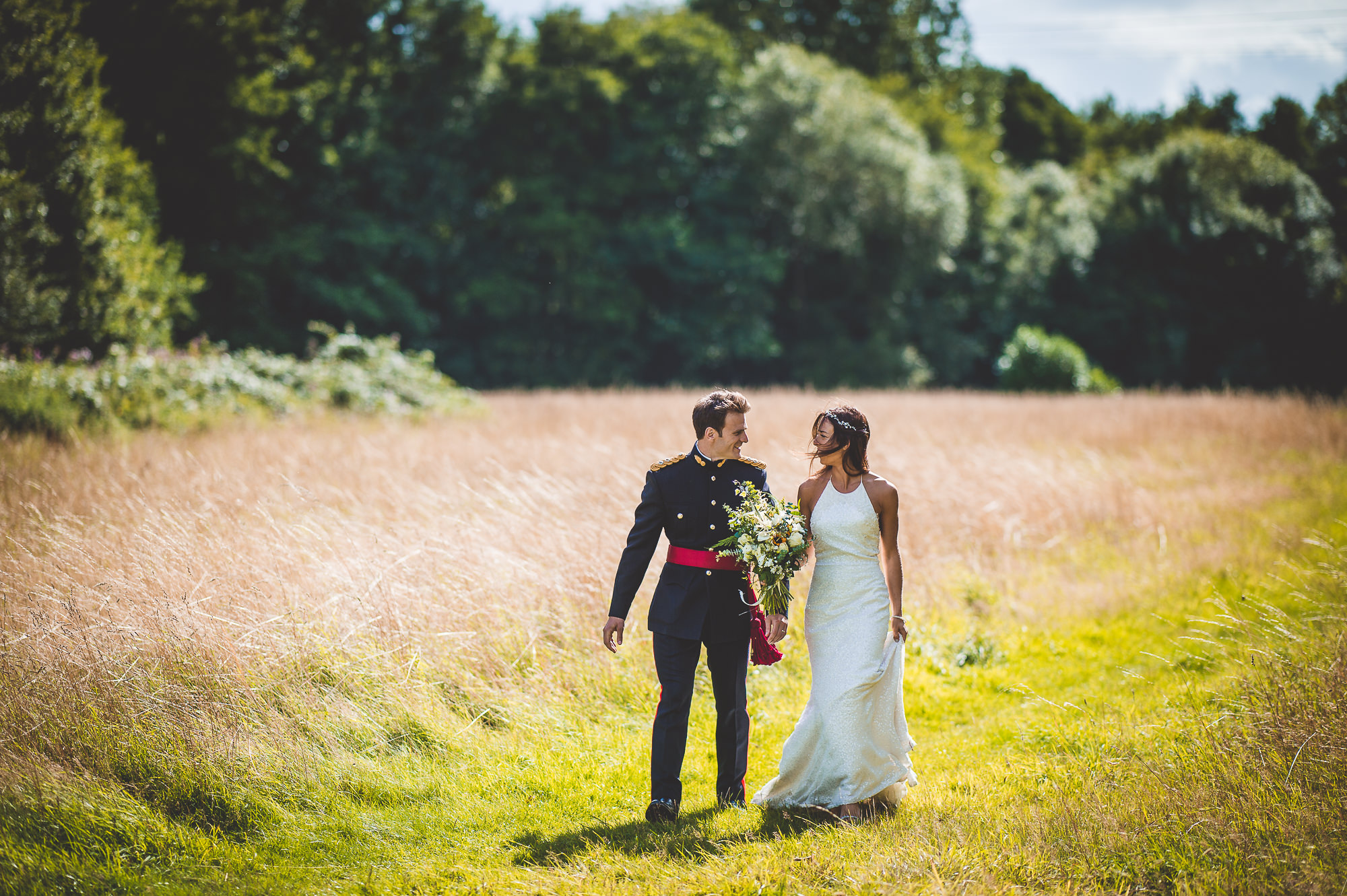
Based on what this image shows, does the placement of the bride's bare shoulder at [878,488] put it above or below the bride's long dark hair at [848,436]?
below

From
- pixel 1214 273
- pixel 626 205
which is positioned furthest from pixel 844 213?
pixel 1214 273

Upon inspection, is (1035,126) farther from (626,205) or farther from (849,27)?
(626,205)

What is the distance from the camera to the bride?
13.4 feet

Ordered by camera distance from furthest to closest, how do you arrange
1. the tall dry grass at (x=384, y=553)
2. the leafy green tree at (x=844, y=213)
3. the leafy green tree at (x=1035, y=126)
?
the leafy green tree at (x=1035, y=126), the leafy green tree at (x=844, y=213), the tall dry grass at (x=384, y=553)

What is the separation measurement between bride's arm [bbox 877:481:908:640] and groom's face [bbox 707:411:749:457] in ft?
2.45

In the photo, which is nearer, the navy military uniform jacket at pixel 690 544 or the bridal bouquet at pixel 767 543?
the bridal bouquet at pixel 767 543

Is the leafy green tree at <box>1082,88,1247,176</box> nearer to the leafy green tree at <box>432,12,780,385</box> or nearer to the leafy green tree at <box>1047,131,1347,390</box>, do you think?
the leafy green tree at <box>1047,131,1347,390</box>

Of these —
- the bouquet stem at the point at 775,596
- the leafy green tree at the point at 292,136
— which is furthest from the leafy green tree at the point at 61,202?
the bouquet stem at the point at 775,596

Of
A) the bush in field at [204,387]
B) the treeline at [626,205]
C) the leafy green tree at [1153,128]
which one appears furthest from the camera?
the leafy green tree at [1153,128]

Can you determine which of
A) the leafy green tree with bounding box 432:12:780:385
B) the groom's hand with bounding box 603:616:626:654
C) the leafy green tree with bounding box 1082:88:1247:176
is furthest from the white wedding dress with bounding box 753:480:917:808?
the leafy green tree with bounding box 1082:88:1247:176

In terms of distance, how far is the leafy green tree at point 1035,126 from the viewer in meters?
52.8

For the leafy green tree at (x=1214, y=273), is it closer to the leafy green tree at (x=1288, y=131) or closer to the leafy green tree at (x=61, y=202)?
the leafy green tree at (x=1288, y=131)

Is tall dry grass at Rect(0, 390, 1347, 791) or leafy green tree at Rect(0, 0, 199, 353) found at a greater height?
leafy green tree at Rect(0, 0, 199, 353)

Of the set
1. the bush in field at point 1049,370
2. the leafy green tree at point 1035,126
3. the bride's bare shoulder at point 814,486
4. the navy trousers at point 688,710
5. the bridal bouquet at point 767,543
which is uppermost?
the leafy green tree at point 1035,126
